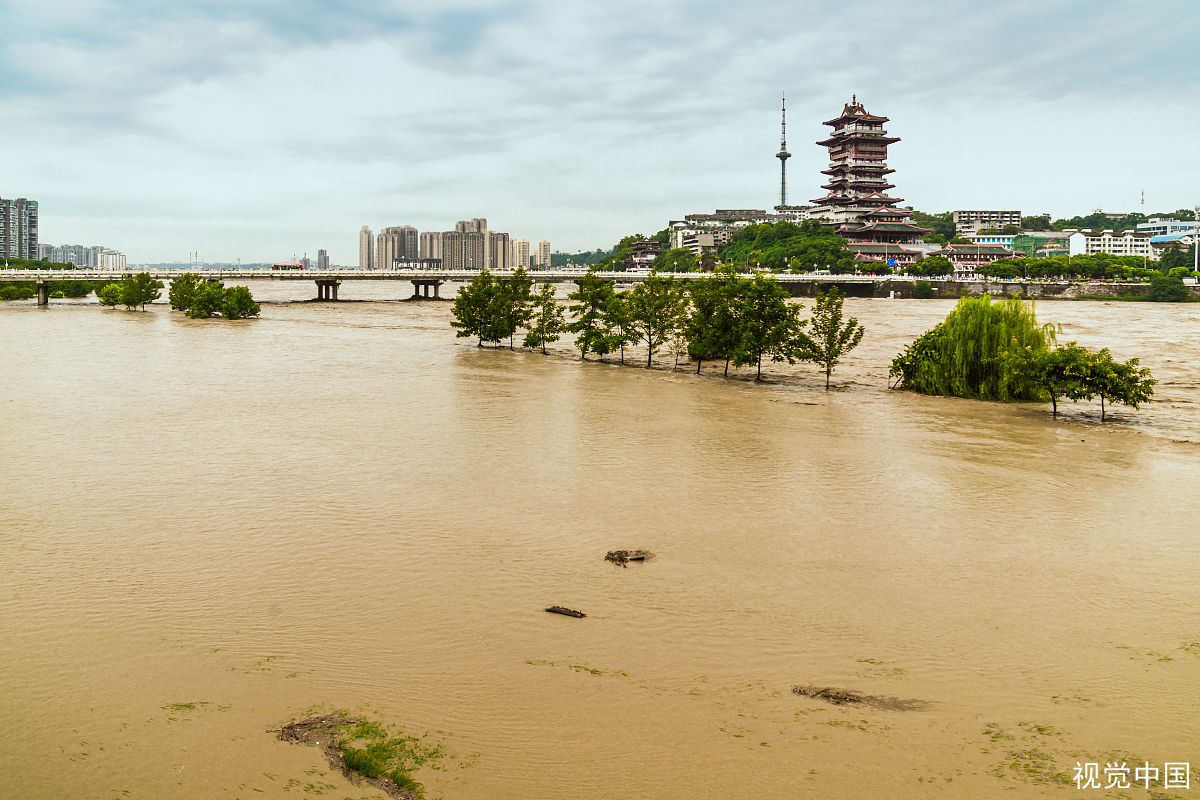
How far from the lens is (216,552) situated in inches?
517

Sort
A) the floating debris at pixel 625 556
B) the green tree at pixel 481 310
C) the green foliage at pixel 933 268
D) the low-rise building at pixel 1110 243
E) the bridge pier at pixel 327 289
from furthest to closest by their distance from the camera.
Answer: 1. the low-rise building at pixel 1110 243
2. the green foliage at pixel 933 268
3. the bridge pier at pixel 327 289
4. the green tree at pixel 481 310
5. the floating debris at pixel 625 556

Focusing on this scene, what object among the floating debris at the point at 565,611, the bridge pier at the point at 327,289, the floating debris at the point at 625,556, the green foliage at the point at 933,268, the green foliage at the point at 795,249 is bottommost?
the floating debris at the point at 565,611

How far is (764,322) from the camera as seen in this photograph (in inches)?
1406

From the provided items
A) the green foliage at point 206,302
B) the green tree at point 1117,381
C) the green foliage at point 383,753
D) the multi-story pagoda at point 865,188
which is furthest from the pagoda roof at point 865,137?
the green foliage at point 383,753

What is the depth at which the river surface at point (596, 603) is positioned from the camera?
311 inches

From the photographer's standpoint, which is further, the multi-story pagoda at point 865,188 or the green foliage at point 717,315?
the multi-story pagoda at point 865,188

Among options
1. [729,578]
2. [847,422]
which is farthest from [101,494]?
[847,422]

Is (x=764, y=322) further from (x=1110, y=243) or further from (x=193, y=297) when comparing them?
(x=1110, y=243)

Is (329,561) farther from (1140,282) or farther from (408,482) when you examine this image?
(1140,282)

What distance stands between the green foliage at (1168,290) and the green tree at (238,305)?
9861 cm

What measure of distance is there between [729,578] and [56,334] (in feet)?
189

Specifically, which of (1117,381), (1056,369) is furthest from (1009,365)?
(1117,381)

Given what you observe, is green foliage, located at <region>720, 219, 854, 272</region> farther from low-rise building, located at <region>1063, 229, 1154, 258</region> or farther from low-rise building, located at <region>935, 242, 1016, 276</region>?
low-rise building, located at <region>1063, 229, 1154, 258</region>

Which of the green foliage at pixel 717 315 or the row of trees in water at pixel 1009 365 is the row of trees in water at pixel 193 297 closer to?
the green foliage at pixel 717 315
